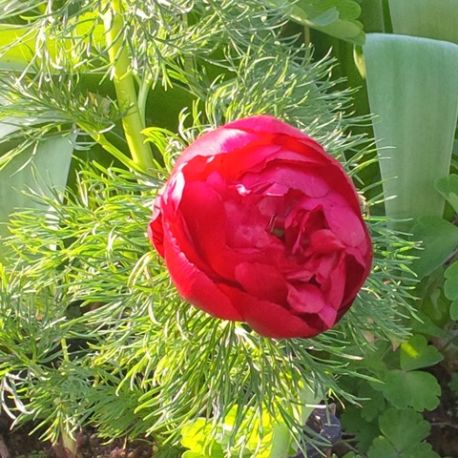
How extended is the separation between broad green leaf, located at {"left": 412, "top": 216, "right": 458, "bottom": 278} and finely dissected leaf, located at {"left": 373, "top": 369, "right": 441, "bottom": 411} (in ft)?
0.42

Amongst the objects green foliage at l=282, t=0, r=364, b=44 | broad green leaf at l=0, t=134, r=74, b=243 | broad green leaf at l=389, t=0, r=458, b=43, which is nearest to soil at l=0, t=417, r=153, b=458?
broad green leaf at l=0, t=134, r=74, b=243

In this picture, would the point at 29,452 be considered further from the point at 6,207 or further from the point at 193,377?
the point at 193,377

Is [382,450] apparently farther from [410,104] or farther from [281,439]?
[410,104]

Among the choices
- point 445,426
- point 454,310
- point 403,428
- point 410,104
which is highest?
point 410,104

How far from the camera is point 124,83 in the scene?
740 millimetres

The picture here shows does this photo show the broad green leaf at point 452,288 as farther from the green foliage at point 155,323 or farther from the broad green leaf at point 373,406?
the green foliage at point 155,323

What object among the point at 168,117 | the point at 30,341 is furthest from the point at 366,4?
the point at 30,341

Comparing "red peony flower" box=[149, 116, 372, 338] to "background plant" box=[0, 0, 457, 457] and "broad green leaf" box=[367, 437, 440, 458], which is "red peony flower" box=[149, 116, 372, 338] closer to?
"background plant" box=[0, 0, 457, 457]

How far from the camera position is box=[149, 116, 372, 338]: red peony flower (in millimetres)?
518

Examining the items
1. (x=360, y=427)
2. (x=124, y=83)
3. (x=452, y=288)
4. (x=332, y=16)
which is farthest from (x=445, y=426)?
(x=124, y=83)

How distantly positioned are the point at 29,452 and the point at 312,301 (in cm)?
70

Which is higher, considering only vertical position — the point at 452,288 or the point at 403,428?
the point at 452,288

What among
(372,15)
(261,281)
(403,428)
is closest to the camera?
(261,281)

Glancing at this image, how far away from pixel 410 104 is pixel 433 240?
0.18 meters
